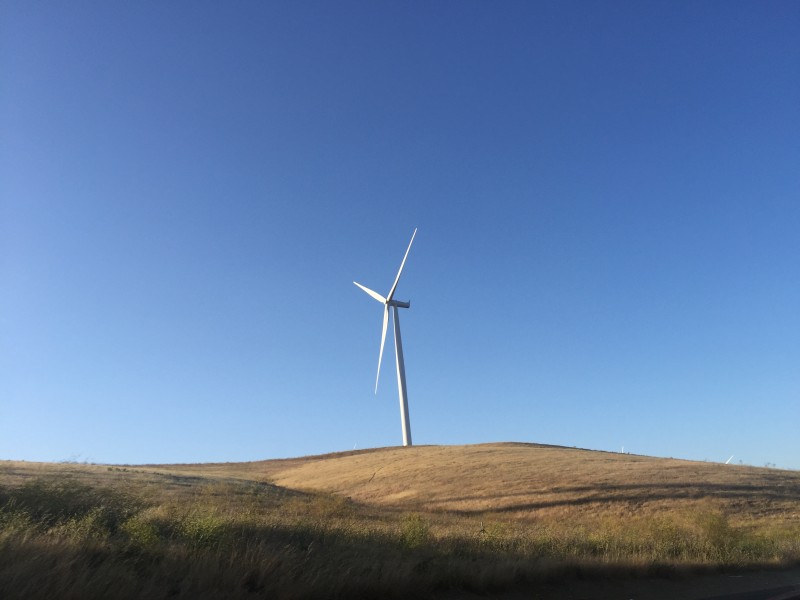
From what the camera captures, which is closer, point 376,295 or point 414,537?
point 414,537

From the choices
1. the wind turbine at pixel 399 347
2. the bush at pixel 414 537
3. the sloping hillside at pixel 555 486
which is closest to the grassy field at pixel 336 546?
the bush at pixel 414 537

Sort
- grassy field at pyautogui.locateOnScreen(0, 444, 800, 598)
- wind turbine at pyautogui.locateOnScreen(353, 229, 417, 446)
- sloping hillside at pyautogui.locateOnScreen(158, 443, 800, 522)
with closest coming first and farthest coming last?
grassy field at pyautogui.locateOnScreen(0, 444, 800, 598) → sloping hillside at pyautogui.locateOnScreen(158, 443, 800, 522) → wind turbine at pyautogui.locateOnScreen(353, 229, 417, 446)

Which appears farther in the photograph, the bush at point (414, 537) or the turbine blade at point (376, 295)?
the turbine blade at point (376, 295)

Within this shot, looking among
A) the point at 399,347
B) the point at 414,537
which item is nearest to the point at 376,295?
the point at 399,347

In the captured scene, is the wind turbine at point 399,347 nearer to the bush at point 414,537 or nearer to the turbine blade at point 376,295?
the turbine blade at point 376,295

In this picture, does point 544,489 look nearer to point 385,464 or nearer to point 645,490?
point 645,490

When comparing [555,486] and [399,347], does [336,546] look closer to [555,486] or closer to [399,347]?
[555,486]

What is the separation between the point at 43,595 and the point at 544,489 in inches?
1357

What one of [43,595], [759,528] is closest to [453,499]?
[759,528]

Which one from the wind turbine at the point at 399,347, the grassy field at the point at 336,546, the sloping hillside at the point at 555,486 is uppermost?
the wind turbine at the point at 399,347

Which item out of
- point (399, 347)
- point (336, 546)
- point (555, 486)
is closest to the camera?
point (336, 546)

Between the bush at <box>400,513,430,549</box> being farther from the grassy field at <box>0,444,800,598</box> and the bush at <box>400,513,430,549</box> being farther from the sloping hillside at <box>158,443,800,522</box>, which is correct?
the sloping hillside at <box>158,443,800,522</box>

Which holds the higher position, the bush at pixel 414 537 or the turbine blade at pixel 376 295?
the turbine blade at pixel 376 295

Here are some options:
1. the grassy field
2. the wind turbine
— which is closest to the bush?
the grassy field
